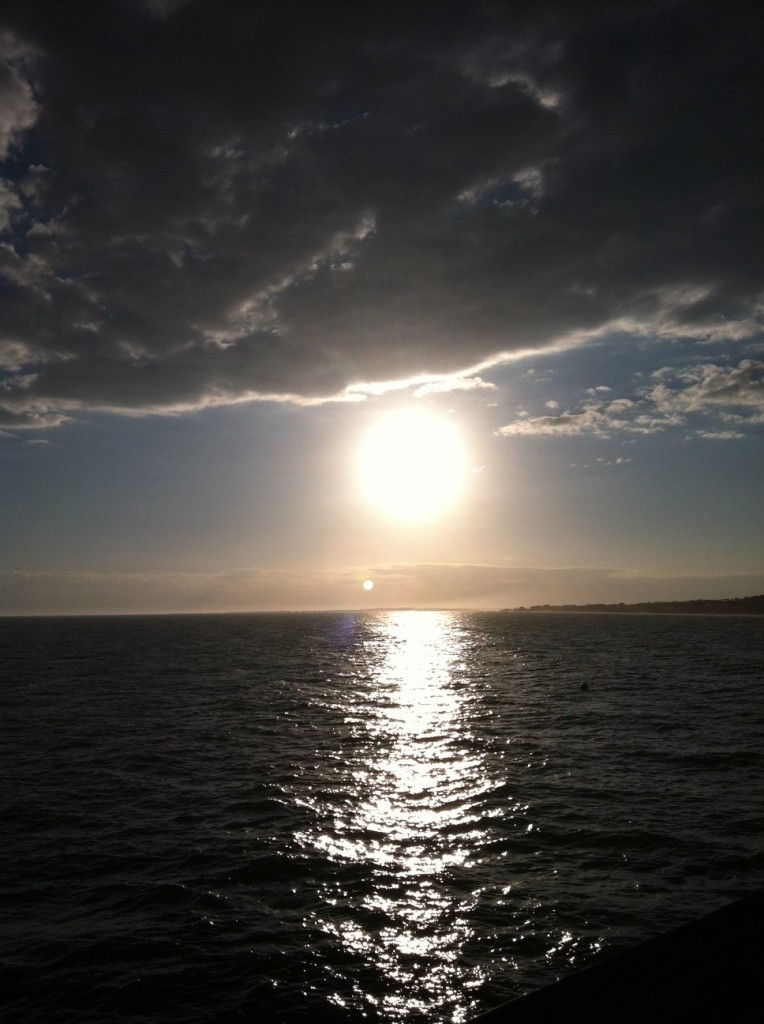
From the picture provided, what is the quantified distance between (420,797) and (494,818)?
3.70m

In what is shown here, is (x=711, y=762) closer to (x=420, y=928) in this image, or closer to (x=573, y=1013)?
(x=420, y=928)

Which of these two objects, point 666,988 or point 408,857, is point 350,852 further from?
point 666,988

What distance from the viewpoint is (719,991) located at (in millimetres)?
7461

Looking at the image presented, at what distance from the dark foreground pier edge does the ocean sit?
5178 millimetres

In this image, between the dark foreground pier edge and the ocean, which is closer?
the dark foreground pier edge

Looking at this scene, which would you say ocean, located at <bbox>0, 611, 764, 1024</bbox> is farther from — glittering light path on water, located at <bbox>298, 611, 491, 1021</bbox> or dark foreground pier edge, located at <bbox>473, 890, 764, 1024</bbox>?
dark foreground pier edge, located at <bbox>473, 890, 764, 1024</bbox>

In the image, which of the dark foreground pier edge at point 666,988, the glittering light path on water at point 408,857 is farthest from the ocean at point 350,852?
the dark foreground pier edge at point 666,988

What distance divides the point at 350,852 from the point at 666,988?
13.2 metres

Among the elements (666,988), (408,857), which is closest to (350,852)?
(408,857)

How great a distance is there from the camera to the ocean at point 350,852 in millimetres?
12891

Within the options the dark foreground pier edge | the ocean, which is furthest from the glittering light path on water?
the dark foreground pier edge

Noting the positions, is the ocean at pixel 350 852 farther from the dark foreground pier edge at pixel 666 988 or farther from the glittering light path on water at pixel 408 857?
the dark foreground pier edge at pixel 666 988

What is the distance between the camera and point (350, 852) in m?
19.2

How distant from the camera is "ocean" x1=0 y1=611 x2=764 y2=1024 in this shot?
1289 centimetres
